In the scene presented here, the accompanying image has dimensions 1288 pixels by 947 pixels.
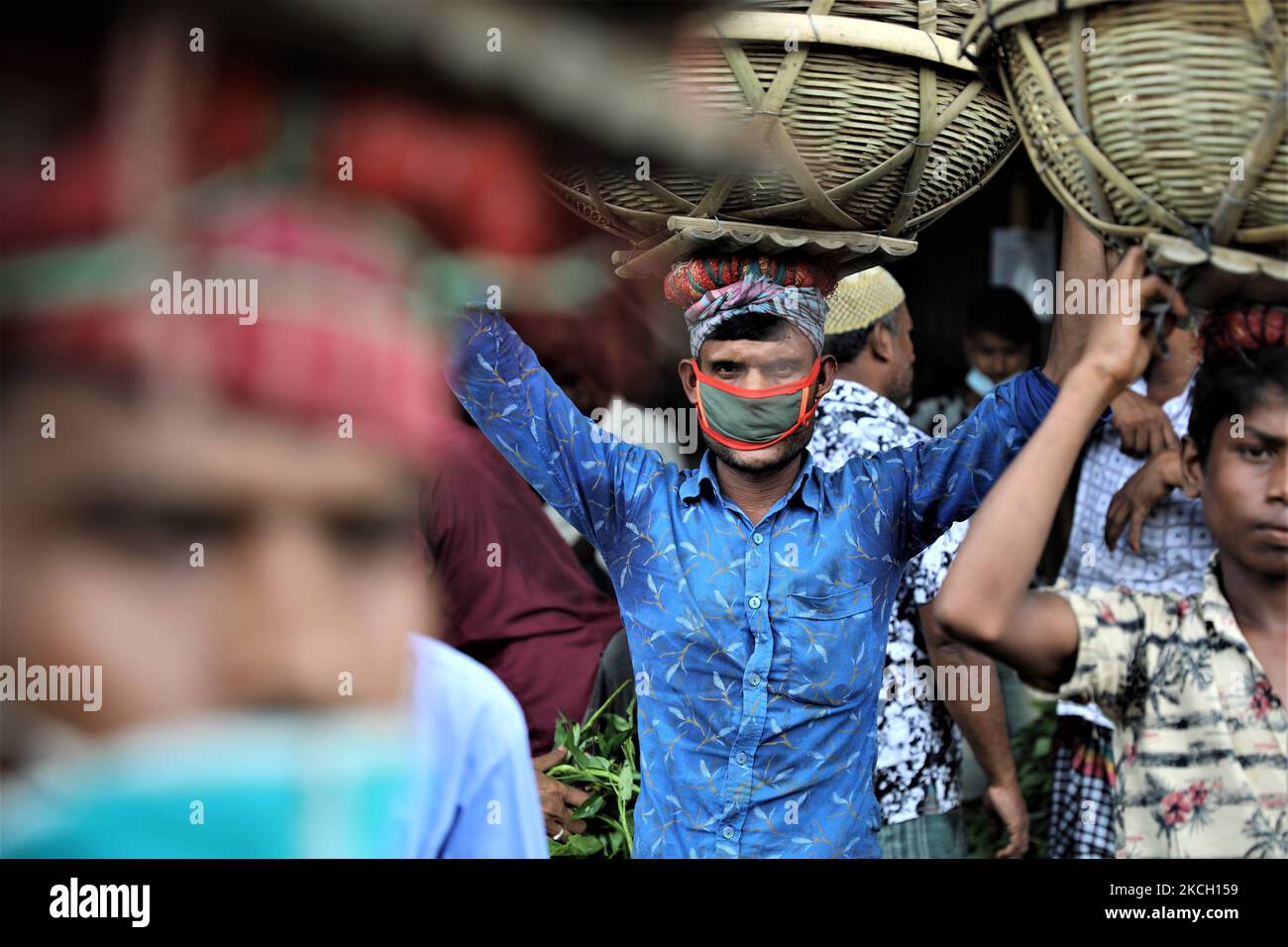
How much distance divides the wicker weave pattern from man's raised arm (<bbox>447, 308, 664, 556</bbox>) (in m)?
0.91

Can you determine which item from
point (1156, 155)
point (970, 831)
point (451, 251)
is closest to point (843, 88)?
point (1156, 155)

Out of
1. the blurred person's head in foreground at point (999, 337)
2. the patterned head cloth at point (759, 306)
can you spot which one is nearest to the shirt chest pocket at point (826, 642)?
the patterned head cloth at point (759, 306)

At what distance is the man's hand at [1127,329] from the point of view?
185 cm

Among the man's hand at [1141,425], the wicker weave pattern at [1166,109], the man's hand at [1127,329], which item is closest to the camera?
the wicker weave pattern at [1166,109]

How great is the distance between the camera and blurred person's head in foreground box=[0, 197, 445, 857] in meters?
0.92

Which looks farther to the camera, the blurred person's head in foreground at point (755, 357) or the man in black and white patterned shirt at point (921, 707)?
the man in black and white patterned shirt at point (921, 707)

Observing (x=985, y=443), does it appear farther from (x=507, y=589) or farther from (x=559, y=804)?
(x=507, y=589)

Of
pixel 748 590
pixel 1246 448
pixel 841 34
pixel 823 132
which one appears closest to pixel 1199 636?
pixel 1246 448

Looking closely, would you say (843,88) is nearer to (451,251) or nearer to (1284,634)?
(1284,634)

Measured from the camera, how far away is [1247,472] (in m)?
2.04

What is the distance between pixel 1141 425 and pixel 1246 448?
875mm

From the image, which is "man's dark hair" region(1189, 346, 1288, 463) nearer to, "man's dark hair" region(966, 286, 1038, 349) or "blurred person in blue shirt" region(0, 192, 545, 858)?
"blurred person in blue shirt" region(0, 192, 545, 858)

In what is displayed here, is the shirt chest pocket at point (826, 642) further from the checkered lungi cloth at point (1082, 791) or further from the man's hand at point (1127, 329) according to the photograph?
the checkered lungi cloth at point (1082, 791)

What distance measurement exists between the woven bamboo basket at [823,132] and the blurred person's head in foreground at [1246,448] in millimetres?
531
